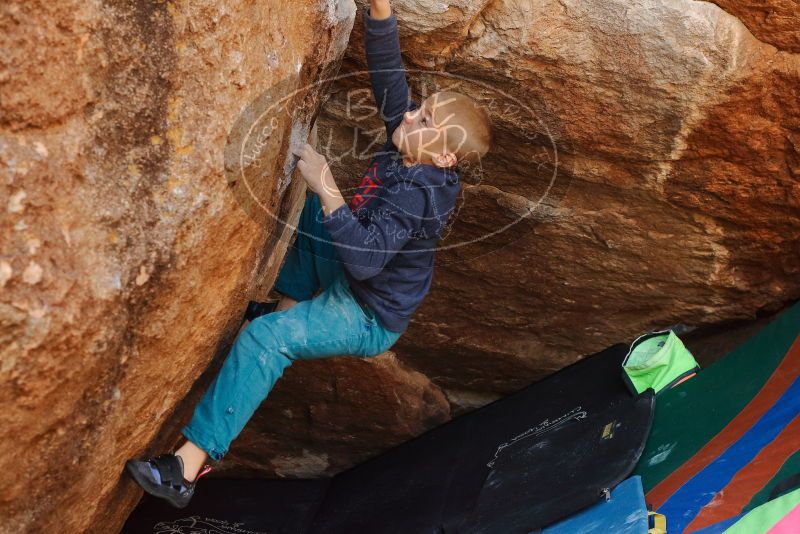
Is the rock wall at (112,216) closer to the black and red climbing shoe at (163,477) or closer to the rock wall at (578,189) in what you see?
the black and red climbing shoe at (163,477)

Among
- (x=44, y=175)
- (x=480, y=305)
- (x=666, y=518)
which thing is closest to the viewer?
(x=44, y=175)

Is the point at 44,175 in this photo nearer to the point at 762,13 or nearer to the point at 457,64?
the point at 457,64

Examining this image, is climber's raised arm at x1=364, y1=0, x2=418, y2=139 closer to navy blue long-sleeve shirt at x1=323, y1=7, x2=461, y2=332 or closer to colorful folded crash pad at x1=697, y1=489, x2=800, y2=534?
navy blue long-sleeve shirt at x1=323, y1=7, x2=461, y2=332

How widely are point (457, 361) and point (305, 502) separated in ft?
2.69

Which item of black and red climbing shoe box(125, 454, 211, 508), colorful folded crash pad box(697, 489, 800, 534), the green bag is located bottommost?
the green bag

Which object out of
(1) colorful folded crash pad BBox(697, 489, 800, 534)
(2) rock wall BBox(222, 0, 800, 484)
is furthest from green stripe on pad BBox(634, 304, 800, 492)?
(1) colorful folded crash pad BBox(697, 489, 800, 534)

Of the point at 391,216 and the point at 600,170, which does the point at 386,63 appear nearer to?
the point at 391,216

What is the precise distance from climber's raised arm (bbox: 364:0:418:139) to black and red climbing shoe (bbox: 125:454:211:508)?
99 cm

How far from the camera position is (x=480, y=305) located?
376cm

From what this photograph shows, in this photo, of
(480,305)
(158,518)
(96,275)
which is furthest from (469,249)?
(96,275)

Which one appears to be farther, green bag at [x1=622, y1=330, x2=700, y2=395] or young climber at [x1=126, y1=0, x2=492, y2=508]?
green bag at [x1=622, y1=330, x2=700, y2=395]

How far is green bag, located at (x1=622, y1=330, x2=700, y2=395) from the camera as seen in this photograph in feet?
11.1

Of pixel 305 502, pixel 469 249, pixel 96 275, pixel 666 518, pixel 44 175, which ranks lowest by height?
pixel 305 502

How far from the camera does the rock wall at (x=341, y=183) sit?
1.77 meters
